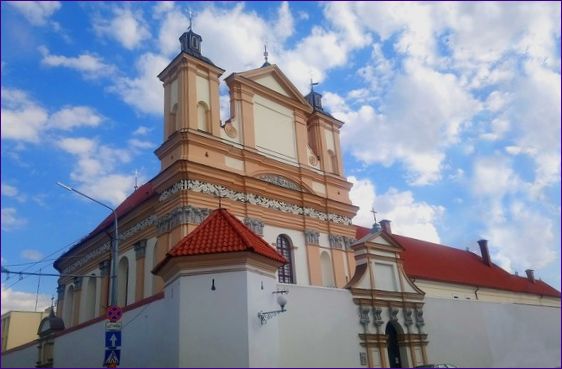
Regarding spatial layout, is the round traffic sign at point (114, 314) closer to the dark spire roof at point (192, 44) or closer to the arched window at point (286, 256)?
the arched window at point (286, 256)

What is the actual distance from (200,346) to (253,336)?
1.21 meters

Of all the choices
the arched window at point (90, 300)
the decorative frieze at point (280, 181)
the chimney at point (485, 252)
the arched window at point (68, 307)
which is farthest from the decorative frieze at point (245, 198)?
the chimney at point (485, 252)

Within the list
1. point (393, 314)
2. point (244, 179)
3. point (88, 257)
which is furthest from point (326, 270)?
point (88, 257)

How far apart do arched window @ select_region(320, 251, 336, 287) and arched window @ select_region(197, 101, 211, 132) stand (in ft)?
25.5

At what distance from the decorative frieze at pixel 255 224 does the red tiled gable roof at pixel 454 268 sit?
14083mm

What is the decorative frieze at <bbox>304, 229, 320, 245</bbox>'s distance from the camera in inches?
944

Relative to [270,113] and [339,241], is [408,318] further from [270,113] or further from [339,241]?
[270,113]

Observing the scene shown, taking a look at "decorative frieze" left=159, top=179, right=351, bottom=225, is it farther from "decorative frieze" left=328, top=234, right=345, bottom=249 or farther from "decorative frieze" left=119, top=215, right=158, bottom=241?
"decorative frieze" left=119, top=215, right=158, bottom=241

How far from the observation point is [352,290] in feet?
52.3

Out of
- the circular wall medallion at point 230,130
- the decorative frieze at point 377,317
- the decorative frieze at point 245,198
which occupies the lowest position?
the decorative frieze at point 377,317

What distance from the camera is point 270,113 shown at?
26.4 meters

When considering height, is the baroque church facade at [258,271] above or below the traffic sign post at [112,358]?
above

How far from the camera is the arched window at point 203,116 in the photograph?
2333 centimetres

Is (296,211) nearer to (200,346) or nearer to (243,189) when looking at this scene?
(243,189)
